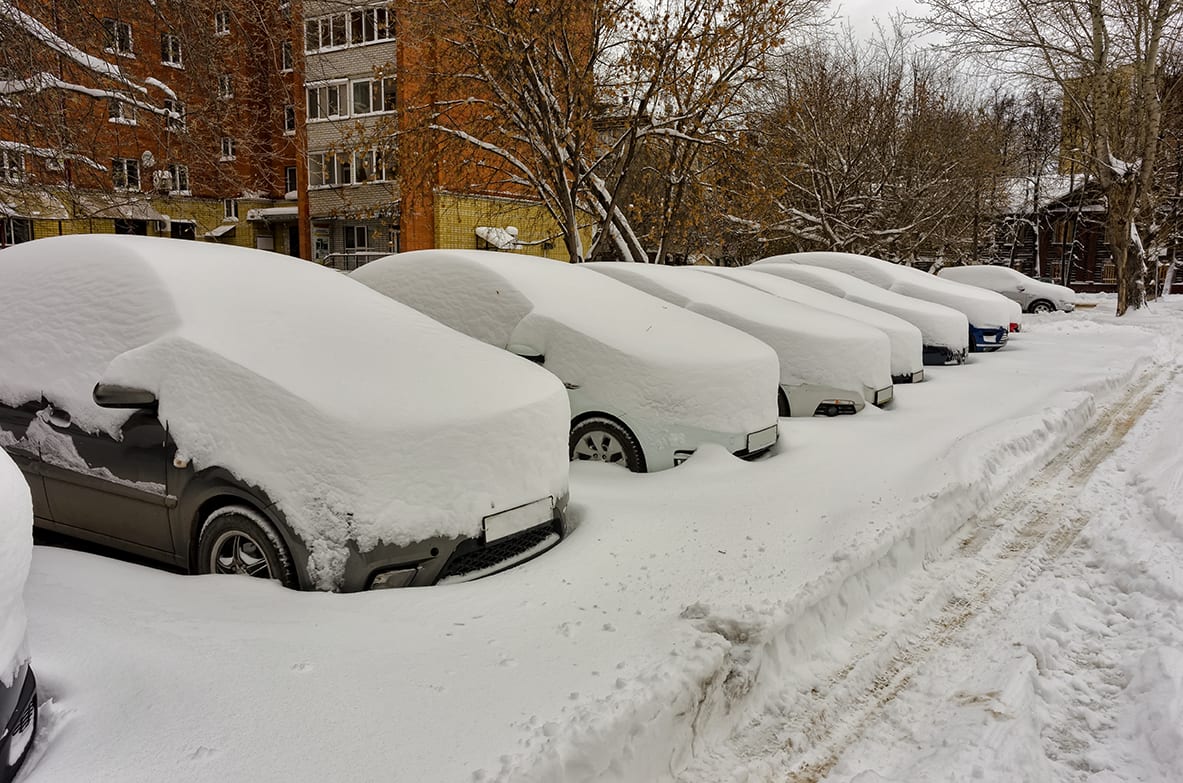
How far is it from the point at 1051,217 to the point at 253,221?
1715 inches

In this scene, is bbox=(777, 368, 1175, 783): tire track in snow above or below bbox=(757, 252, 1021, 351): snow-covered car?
below

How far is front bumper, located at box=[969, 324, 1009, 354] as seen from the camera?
12648 mm

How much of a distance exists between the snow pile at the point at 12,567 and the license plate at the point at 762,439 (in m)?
4.40

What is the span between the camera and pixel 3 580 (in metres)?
1.79

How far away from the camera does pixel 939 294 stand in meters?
12.6

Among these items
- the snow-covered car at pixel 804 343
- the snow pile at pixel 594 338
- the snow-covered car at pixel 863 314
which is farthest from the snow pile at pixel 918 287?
the snow pile at pixel 594 338

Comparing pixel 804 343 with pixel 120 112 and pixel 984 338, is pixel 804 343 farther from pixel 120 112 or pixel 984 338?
pixel 984 338

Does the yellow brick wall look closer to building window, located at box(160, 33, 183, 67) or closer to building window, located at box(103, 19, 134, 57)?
building window, located at box(160, 33, 183, 67)

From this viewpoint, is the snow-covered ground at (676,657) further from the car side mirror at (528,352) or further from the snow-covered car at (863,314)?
the snow-covered car at (863,314)

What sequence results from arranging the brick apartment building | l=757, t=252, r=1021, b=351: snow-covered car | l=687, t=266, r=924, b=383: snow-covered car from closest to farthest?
the brick apartment building → l=687, t=266, r=924, b=383: snow-covered car → l=757, t=252, r=1021, b=351: snow-covered car

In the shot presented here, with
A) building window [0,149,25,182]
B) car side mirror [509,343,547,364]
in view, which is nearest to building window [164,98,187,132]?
building window [0,149,25,182]

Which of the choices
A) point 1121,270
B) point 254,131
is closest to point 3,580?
point 254,131

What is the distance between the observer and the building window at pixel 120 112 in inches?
281

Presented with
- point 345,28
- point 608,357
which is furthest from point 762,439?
point 345,28
